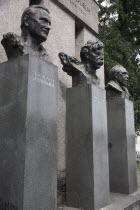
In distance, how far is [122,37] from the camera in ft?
45.8

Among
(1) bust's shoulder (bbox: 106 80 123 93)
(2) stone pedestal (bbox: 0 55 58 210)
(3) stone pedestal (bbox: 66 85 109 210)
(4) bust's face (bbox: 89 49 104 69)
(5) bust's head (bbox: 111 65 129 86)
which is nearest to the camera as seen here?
(2) stone pedestal (bbox: 0 55 58 210)

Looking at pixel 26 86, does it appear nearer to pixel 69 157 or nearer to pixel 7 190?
pixel 7 190

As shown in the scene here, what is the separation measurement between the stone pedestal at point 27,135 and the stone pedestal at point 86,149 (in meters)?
1.05

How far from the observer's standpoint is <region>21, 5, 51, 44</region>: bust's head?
440 centimetres

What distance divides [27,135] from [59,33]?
428cm

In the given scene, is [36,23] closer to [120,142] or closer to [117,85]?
[117,85]

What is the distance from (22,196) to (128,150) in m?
3.62

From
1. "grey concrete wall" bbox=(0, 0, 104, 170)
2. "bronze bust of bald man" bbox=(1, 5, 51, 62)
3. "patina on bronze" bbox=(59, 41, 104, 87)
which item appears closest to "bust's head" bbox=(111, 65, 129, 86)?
"grey concrete wall" bbox=(0, 0, 104, 170)

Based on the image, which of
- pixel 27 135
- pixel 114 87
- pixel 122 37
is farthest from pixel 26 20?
pixel 122 37

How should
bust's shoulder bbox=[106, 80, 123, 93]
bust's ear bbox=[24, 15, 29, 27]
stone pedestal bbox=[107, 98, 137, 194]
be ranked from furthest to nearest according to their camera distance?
bust's shoulder bbox=[106, 80, 123, 93]
stone pedestal bbox=[107, 98, 137, 194]
bust's ear bbox=[24, 15, 29, 27]

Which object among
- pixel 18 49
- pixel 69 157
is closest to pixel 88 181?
pixel 69 157

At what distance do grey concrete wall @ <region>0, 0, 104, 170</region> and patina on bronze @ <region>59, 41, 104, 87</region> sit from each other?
1.03m

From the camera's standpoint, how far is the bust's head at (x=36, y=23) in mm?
4402

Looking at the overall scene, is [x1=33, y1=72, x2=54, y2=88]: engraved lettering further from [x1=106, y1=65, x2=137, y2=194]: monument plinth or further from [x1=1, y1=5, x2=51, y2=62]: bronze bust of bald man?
[x1=106, y1=65, x2=137, y2=194]: monument plinth
